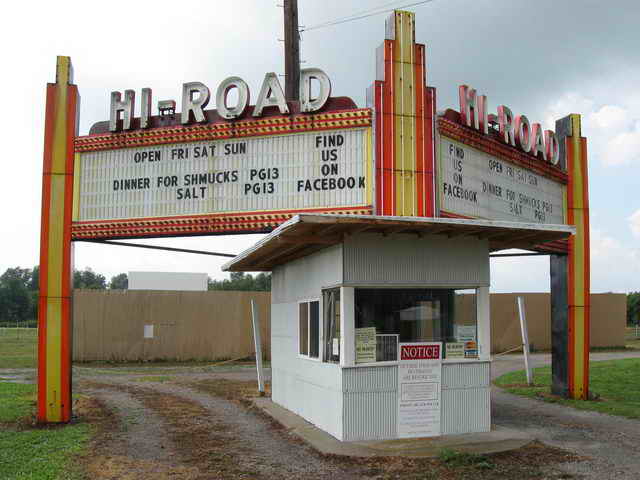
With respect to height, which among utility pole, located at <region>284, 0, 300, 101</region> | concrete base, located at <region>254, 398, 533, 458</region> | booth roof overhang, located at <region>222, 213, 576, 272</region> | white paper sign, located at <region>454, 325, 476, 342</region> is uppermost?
utility pole, located at <region>284, 0, 300, 101</region>

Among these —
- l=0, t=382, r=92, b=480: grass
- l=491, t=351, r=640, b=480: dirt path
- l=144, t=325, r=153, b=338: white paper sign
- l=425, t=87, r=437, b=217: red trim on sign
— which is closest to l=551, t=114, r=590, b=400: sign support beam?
l=491, t=351, r=640, b=480: dirt path

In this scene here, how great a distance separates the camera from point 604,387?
17031 millimetres

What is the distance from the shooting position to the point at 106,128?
13.2m

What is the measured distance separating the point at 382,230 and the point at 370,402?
251 cm

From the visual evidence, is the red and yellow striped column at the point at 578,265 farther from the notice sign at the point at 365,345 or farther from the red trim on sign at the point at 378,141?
the notice sign at the point at 365,345

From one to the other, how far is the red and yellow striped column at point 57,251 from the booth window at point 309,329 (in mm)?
4201

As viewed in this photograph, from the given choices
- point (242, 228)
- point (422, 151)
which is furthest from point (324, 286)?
point (422, 151)

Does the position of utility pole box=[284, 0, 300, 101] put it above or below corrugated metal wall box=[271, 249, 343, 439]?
above

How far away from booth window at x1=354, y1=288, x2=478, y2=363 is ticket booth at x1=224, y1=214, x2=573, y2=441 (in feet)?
0.05

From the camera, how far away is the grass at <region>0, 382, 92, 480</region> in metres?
8.48

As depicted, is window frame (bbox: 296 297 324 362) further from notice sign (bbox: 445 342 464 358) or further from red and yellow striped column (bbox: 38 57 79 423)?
red and yellow striped column (bbox: 38 57 79 423)

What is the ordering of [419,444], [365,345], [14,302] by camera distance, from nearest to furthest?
[419,444] → [365,345] → [14,302]

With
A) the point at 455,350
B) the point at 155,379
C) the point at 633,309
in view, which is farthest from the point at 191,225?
the point at 633,309

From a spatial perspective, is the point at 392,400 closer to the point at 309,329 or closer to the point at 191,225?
the point at 309,329
